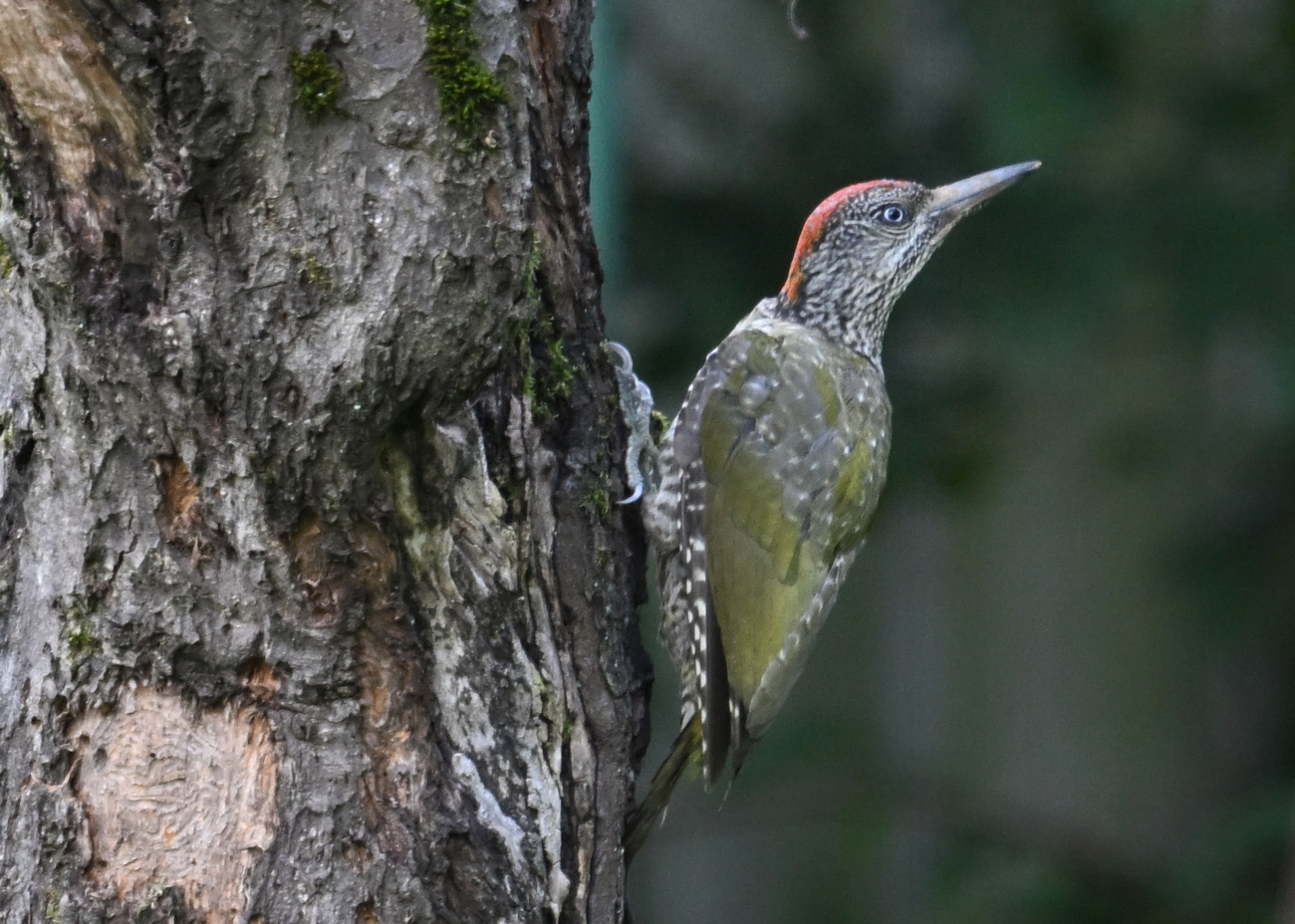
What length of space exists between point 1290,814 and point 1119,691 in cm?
101

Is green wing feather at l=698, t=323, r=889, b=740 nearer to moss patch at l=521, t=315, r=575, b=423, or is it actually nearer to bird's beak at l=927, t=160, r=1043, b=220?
bird's beak at l=927, t=160, r=1043, b=220

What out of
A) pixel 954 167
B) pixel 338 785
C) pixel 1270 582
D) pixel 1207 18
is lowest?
pixel 1270 582

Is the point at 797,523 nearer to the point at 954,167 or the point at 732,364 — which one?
the point at 732,364

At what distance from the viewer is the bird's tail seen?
2.58 m

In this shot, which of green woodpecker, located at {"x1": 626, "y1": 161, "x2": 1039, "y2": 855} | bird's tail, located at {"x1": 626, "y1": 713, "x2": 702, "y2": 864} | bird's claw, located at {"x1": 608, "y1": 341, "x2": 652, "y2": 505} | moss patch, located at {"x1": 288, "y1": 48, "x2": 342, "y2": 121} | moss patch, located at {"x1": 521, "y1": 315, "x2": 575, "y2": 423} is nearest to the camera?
moss patch, located at {"x1": 288, "y1": 48, "x2": 342, "y2": 121}

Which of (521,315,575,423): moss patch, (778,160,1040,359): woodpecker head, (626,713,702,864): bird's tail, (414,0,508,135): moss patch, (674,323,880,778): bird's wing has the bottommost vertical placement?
(626,713,702,864): bird's tail

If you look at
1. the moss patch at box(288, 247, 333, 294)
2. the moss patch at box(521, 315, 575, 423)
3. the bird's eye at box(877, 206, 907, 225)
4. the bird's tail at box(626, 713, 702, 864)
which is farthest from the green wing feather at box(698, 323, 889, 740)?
the moss patch at box(288, 247, 333, 294)

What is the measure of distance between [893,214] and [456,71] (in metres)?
2.08

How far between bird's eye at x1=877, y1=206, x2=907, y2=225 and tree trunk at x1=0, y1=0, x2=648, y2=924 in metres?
1.66

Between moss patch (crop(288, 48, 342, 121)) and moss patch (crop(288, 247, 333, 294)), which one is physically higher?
moss patch (crop(288, 48, 342, 121))

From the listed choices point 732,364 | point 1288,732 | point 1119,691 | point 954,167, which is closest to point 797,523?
point 732,364

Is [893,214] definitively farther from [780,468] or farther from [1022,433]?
[1022,433]

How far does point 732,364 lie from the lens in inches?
136

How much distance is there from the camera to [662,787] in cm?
288
